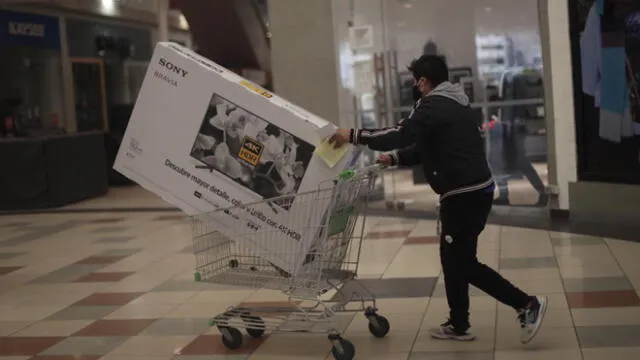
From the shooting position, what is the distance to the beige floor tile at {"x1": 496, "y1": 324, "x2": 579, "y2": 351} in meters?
4.33

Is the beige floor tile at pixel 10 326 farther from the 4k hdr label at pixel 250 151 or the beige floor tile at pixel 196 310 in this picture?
the 4k hdr label at pixel 250 151

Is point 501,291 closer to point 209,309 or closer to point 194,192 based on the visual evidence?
point 194,192

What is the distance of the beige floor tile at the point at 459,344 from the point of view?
4.39 meters

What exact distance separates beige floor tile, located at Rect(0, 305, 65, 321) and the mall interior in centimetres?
3

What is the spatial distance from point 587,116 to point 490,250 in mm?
2169

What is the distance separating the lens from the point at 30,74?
53.5ft

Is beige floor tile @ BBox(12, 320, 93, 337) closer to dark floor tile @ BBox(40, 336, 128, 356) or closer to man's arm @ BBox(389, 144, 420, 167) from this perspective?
dark floor tile @ BBox(40, 336, 128, 356)

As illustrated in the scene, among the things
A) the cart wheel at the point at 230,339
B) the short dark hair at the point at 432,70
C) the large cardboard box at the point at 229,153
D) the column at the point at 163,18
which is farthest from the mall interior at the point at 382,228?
the column at the point at 163,18

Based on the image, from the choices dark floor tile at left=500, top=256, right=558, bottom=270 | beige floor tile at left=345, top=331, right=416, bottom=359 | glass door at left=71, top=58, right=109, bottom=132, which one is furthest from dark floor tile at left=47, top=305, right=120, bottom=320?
glass door at left=71, top=58, right=109, bottom=132

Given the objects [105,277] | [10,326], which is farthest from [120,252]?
[10,326]

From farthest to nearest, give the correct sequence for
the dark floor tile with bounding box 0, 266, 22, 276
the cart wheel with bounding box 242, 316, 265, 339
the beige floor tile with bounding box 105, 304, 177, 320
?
the dark floor tile with bounding box 0, 266, 22, 276, the beige floor tile with bounding box 105, 304, 177, 320, the cart wheel with bounding box 242, 316, 265, 339

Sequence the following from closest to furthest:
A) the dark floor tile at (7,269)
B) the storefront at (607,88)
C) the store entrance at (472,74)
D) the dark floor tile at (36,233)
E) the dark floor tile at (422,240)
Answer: the dark floor tile at (7,269) < the dark floor tile at (422,240) < the storefront at (607,88) < the store entrance at (472,74) < the dark floor tile at (36,233)

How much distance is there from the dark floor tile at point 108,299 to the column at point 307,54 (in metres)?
4.56

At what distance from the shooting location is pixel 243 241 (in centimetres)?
442
